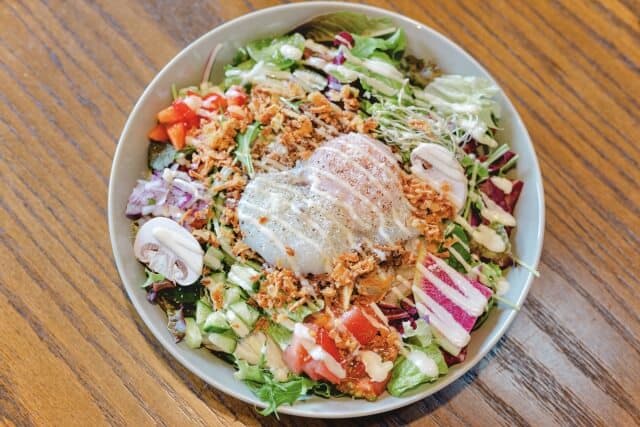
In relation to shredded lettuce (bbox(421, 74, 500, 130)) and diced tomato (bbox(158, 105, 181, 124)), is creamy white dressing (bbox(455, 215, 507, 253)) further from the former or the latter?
diced tomato (bbox(158, 105, 181, 124))

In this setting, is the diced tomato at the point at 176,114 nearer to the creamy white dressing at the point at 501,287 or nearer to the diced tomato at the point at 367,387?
the diced tomato at the point at 367,387

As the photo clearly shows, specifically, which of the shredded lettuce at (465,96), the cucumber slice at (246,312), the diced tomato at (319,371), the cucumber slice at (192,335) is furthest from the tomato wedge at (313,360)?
the shredded lettuce at (465,96)

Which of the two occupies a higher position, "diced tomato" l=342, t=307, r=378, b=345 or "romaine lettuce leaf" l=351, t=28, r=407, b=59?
"romaine lettuce leaf" l=351, t=28, r=407, b=59

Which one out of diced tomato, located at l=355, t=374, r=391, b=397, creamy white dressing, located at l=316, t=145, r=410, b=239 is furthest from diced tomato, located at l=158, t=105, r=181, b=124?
diced tomato, located at l=355, t=374, r=391, b=397

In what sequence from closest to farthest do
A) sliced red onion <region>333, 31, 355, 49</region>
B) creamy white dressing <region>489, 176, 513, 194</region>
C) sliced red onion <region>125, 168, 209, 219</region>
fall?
1. sliced red onion <region>125, 168, 209, 219</region>
2. creamy white dressing <region>489, 176, 513, 194</region>
3. sliced red onion <region>333, 31, 355, 49</region>

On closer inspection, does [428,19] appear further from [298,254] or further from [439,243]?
[298,254]

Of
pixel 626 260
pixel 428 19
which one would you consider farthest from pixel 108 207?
pixel 626 260
